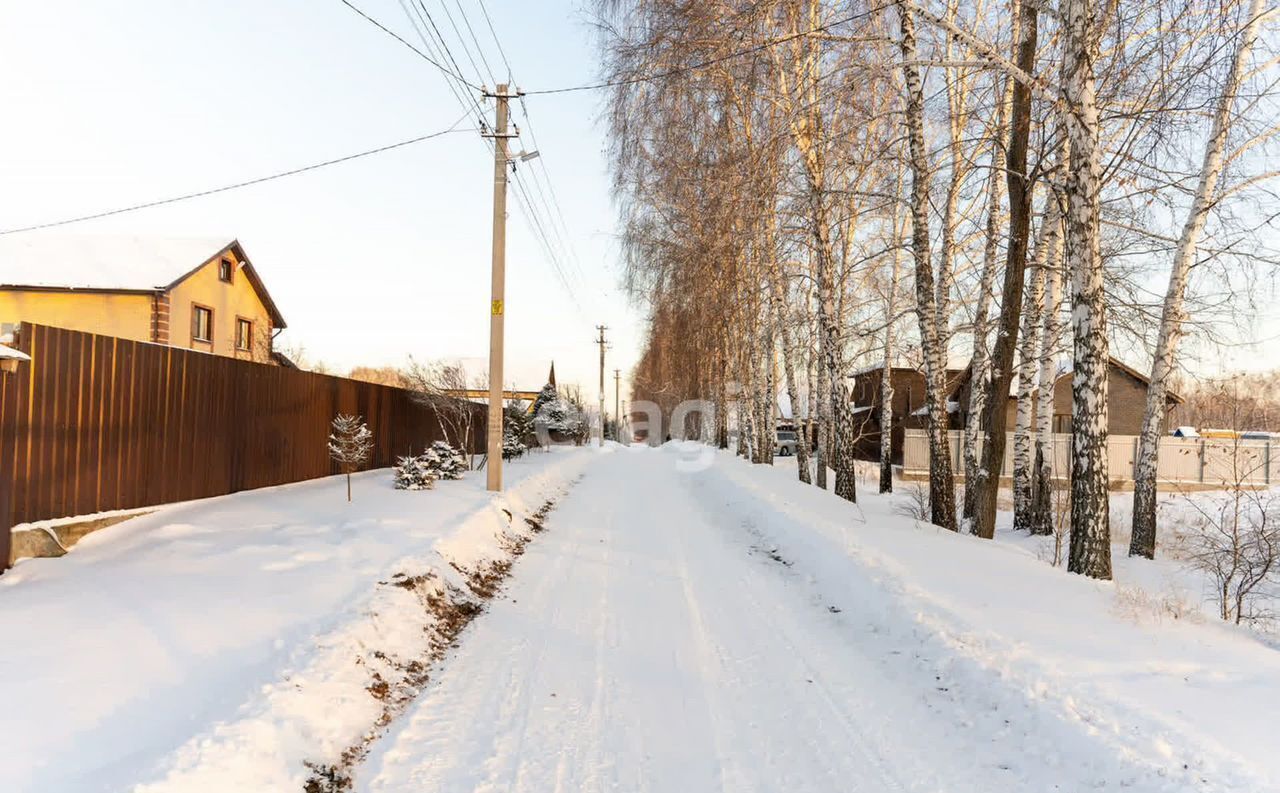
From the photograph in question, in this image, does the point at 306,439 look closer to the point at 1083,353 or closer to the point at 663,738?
the point at 663,738

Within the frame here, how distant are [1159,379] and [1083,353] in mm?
4259

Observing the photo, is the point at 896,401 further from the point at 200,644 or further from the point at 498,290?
the point at 200,644

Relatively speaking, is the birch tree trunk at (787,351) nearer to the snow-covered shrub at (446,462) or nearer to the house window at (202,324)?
the snow-covered shrub at (446,462)

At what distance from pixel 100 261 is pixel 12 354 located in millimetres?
25262

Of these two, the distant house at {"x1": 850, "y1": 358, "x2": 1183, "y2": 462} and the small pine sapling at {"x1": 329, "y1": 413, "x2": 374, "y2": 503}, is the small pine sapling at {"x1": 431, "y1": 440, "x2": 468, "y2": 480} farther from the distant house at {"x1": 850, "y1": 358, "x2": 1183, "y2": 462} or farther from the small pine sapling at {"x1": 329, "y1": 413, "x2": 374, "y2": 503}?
the distant house at {"x1": 850, "y1": 358, "x2": 1183, "y2": 462}

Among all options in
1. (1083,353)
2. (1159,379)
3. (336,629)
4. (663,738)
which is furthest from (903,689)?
(1159,379)

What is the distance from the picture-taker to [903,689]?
446 cm

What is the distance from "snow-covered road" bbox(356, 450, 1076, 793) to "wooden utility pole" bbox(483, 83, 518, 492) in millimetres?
5443

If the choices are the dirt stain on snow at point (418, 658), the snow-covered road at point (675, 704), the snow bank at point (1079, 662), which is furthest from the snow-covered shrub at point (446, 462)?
the snow bank at point (1079, 662)

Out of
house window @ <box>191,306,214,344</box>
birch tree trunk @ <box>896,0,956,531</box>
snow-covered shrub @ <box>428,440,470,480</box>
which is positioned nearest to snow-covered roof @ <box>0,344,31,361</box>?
snow-covered shrub @ <box>428,440,470,480</box>

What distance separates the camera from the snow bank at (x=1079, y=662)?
10.4 ft

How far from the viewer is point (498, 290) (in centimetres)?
1262

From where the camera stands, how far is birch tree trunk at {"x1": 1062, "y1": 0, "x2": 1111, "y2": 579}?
6672mm

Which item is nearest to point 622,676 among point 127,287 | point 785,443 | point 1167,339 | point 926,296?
point 926,296
